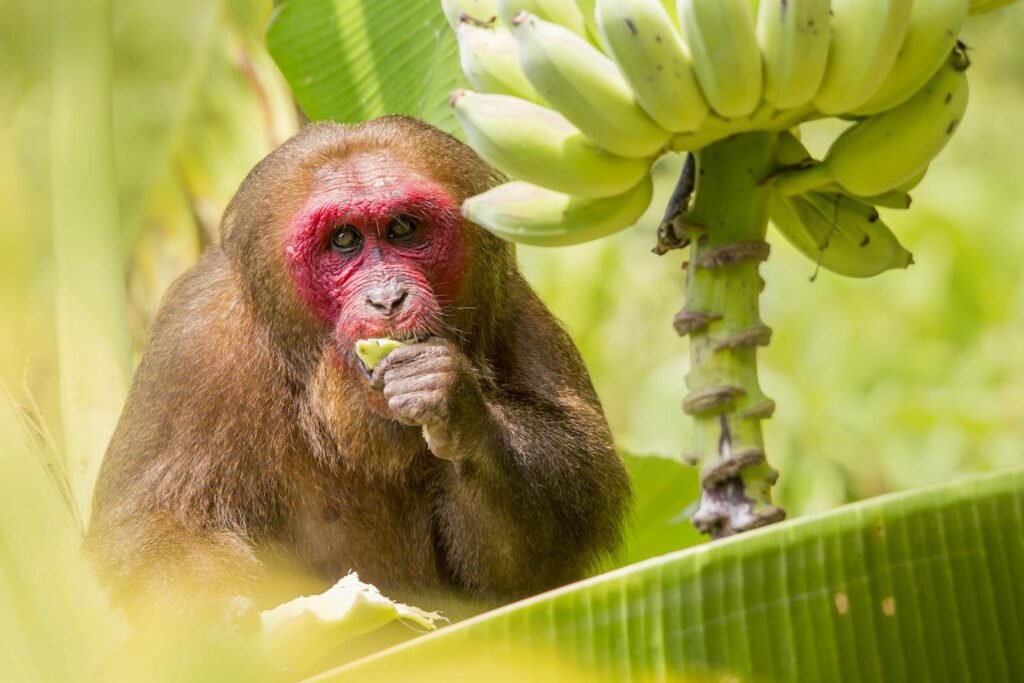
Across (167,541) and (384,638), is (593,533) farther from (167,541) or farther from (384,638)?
(167,541)

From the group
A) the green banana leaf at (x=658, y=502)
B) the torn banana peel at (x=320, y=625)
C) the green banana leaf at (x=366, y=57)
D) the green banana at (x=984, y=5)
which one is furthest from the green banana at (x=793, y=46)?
the green banana leaf at (x=658, y=502)

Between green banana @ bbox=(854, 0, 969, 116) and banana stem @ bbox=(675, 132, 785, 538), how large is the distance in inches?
8.9

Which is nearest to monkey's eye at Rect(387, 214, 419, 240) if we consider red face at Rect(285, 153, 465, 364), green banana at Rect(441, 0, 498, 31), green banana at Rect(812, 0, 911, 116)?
red face at Rect(285, 153, 465, 364)

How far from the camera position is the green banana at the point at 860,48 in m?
1.68

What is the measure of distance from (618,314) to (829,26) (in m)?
5.05

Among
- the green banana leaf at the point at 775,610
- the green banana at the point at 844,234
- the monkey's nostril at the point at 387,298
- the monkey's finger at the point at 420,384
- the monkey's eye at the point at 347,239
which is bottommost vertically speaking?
the green banana leaf at the point at 775,610

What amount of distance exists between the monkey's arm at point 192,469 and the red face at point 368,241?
1.02ft

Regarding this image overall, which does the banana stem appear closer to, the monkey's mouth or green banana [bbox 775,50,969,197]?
green banana [bbox 775,50,969,197]

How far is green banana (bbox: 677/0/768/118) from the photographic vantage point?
166 centimetres

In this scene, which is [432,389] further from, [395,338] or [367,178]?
[367,178]

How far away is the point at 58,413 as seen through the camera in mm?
4438

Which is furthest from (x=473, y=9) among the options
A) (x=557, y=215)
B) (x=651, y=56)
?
(x=651, y=56)

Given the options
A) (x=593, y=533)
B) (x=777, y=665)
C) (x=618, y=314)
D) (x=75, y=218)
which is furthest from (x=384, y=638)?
(x=618, y=314)

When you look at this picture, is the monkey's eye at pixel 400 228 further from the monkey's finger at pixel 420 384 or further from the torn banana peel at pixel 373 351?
the monkey's finger at pixel 420 384
